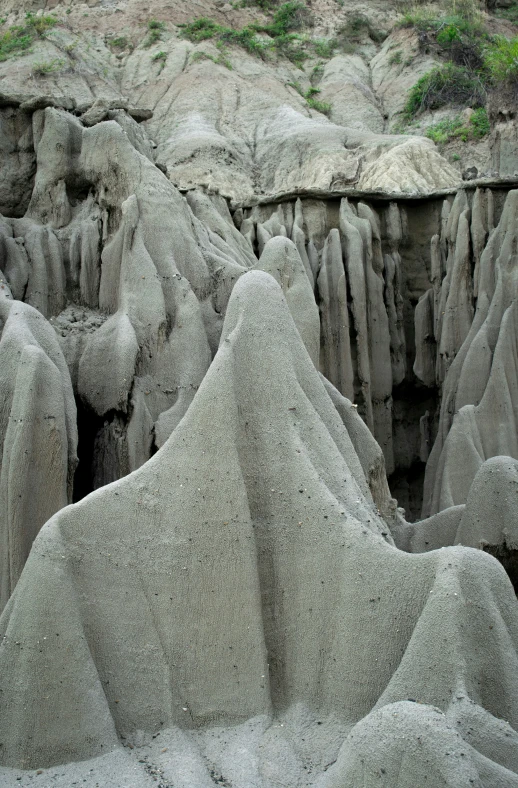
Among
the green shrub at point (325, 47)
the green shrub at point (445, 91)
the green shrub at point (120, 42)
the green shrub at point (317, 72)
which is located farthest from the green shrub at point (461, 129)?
the green shrub at point (120, 42)

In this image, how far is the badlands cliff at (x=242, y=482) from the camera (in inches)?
214

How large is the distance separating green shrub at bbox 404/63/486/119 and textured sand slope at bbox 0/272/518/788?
836 inches

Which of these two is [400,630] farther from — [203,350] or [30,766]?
[203,350]

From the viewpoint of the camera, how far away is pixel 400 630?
5.68m

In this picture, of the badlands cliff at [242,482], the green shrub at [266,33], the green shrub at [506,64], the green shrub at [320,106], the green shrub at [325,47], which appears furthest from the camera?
the green shrub at [325,47]

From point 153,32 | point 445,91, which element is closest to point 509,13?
point 445,91

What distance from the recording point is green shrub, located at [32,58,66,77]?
1046 inches

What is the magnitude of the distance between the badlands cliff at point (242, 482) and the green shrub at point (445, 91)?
356 inches

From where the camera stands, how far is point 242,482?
6430mm

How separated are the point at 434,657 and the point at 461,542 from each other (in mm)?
3541

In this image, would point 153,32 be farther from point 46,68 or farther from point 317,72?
point 317,72

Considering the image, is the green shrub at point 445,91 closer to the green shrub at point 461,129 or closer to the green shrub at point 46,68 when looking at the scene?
the green shrub at point 461,129

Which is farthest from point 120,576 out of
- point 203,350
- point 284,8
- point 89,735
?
point 284,8

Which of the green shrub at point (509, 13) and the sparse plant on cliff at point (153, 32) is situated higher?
the green shrub at point (509, 13)
